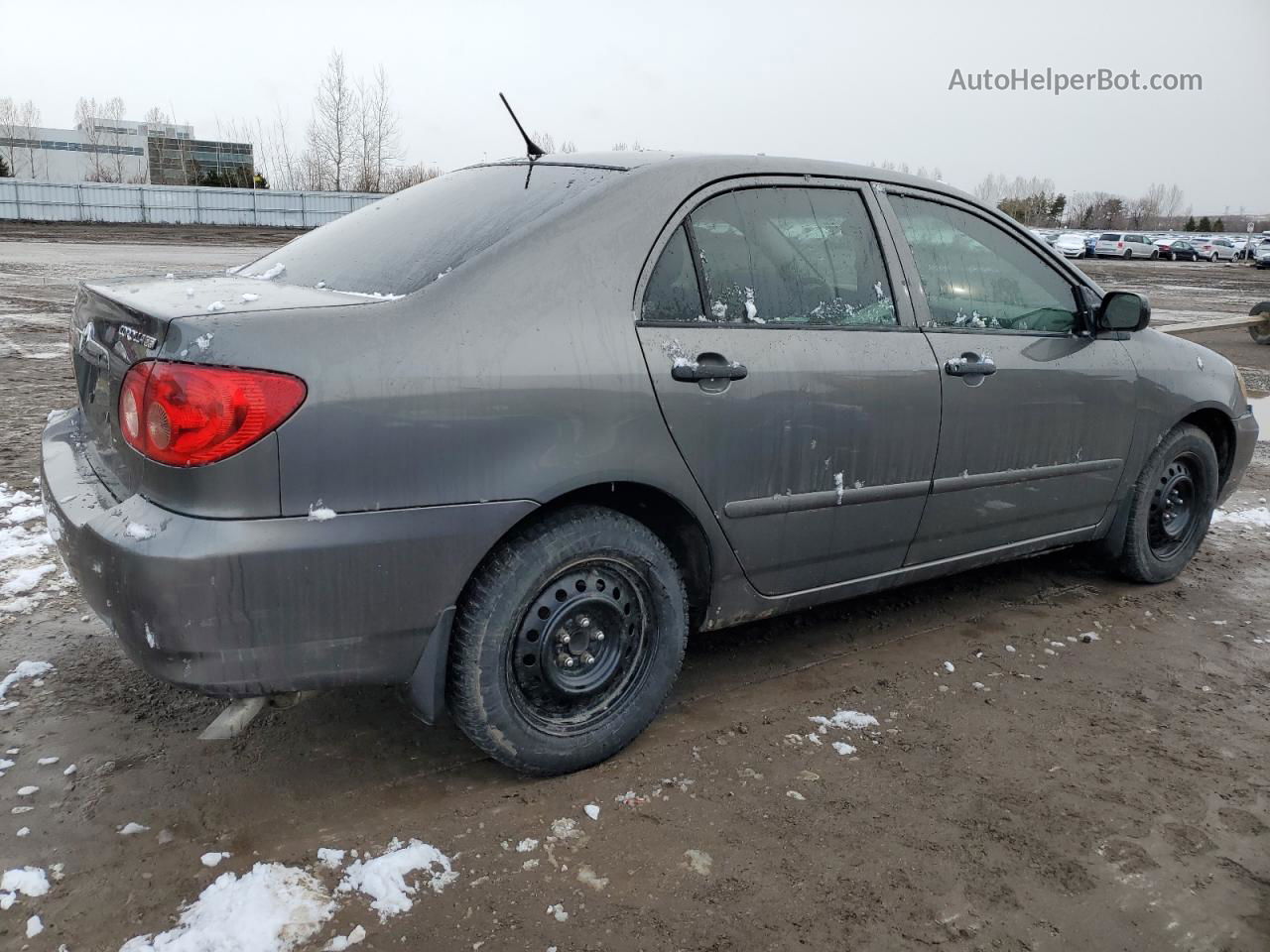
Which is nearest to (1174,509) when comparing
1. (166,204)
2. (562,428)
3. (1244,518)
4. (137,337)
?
(1244,518)

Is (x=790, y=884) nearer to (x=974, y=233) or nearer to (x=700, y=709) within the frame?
(x=700, y=709)

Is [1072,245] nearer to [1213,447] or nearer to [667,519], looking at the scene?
[1213,447]

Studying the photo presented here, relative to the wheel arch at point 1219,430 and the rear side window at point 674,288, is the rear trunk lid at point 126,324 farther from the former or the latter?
the wheel arch at point 1219,430

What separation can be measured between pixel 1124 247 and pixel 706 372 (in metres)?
56.0

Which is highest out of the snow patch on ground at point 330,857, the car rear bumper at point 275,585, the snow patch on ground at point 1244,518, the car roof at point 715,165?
the car roof at point 715,165

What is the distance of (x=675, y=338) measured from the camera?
2686 millimetres

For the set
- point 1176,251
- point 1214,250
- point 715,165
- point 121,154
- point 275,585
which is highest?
point 121,154

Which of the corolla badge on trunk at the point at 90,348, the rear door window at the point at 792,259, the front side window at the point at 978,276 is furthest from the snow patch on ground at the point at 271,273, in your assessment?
the front side window at the point at 978,276

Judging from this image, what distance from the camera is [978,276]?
139 inches

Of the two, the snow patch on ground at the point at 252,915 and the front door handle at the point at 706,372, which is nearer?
the snow patch on ground at the point at 252,915

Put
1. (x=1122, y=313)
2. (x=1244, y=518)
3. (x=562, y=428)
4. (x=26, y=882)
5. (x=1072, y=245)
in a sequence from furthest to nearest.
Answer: (x=1072, y=245) < (x=1244, y=518) < (x=1122, y=313) < (x=562, y=428) < (x=26, y=882)

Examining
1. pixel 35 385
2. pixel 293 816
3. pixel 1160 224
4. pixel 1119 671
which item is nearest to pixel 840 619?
pixel 1119 671

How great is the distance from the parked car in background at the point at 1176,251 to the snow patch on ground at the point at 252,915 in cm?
5867

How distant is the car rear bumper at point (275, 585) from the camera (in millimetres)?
2105
